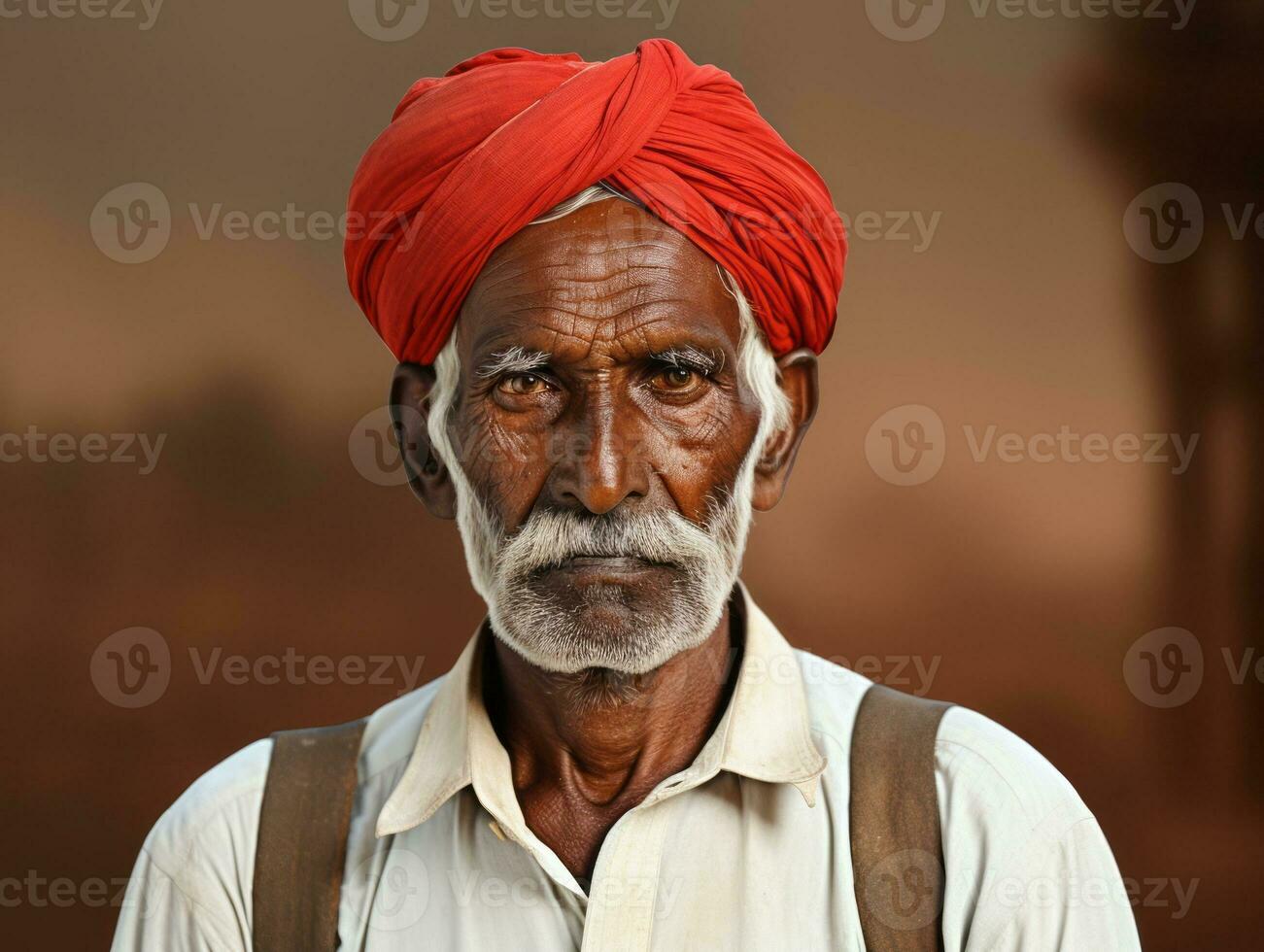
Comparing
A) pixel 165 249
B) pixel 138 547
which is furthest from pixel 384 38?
pixel 138 547

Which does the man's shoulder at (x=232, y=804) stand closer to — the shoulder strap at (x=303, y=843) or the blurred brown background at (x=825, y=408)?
the shoulder strap at (x=303, y=843)

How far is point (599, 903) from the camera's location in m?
1.35

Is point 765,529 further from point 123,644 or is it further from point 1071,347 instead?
point 123,644

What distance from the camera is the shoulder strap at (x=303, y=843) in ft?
4.67

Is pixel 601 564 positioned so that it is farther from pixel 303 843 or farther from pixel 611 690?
pixel 303 843

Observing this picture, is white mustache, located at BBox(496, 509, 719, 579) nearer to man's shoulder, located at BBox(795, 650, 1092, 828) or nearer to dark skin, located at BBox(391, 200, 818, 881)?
dark skin, located at BBox(391, 200, 818, 881)

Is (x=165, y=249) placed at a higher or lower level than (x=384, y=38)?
lower

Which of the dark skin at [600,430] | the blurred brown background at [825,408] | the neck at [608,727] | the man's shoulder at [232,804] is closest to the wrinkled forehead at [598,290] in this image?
the dark skin at [600,430]

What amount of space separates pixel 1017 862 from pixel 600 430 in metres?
0.57

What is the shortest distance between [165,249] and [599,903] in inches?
59.5

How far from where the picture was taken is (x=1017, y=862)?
53.0 inches

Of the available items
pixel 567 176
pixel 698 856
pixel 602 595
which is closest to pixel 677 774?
pixel 698 856

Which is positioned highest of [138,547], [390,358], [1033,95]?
[1033,95]

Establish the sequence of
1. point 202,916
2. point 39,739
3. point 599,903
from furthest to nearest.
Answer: point 39,739, point 202,916, point 599,903
